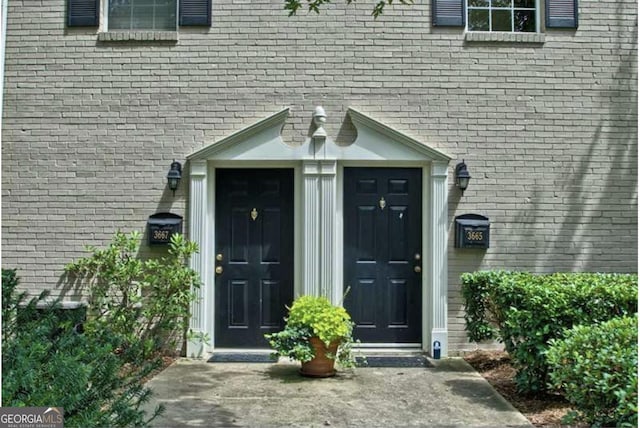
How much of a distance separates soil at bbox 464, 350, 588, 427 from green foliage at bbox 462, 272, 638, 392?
0.11 m

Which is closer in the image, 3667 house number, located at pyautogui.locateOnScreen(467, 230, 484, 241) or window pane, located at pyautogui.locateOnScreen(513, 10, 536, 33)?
3667 house number, located at pyautogui.locateOnScreen(467, 230, 484, 241)

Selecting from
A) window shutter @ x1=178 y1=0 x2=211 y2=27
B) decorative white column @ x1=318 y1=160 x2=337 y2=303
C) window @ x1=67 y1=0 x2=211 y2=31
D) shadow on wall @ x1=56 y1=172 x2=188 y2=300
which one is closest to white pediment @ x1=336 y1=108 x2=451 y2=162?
decorative white column @ x1=318 y1=160 x2=337 y2=303

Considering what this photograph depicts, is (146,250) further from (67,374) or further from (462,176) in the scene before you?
(67,374)

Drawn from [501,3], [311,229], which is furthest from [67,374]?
[501,3]

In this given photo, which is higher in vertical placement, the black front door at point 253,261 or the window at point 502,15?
the window at point 502,15

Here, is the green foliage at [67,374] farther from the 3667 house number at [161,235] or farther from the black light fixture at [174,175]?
the black light fixture at [174,175]

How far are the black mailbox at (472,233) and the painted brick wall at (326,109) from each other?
0.57 feet

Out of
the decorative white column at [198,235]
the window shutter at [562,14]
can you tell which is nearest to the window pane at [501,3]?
the window shutter at [562,14]

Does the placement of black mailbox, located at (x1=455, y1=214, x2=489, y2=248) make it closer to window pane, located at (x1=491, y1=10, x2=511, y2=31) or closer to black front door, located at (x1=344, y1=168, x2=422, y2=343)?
black front door, located at (x1=344, y1=168, x2=422, y2=343)

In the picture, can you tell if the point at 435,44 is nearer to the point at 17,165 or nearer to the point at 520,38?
the point at 520,38

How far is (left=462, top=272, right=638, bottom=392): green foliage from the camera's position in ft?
14.8

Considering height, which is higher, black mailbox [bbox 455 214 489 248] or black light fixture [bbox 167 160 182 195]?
black light fixture [bbox 167 160 182 195]

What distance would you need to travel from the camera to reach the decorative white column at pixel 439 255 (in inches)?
253

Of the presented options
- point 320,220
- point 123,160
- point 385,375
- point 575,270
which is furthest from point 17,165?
point 575,270
